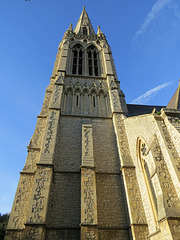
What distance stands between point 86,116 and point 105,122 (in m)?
1.62

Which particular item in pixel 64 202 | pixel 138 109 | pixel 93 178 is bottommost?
pixel 64 202

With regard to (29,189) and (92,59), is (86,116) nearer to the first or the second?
(29,189)

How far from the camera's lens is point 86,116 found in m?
12.5

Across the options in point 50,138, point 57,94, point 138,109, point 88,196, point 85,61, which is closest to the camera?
point 88,196

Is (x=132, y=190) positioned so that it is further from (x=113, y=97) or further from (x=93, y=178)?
(x=113, y=97)

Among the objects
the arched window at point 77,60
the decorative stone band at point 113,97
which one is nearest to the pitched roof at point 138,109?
the decorative stone band at point 113,97

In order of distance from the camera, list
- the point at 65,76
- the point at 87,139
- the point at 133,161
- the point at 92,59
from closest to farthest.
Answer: the point at 133,161 → the point at 87,139 → the point at 65,76 → the point at 92,59

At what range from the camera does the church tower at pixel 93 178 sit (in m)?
6.77

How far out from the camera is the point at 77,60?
18281mm

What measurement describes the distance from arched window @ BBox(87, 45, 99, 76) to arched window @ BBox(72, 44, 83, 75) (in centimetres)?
103

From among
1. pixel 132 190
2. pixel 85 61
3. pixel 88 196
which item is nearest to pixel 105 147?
pixel 132 190

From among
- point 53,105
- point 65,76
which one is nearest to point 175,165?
point 53,105

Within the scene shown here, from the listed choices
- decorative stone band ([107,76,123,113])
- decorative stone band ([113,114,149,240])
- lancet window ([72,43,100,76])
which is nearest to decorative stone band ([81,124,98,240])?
decorative stone band ([113,114,149,240])

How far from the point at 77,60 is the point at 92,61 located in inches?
70.9
